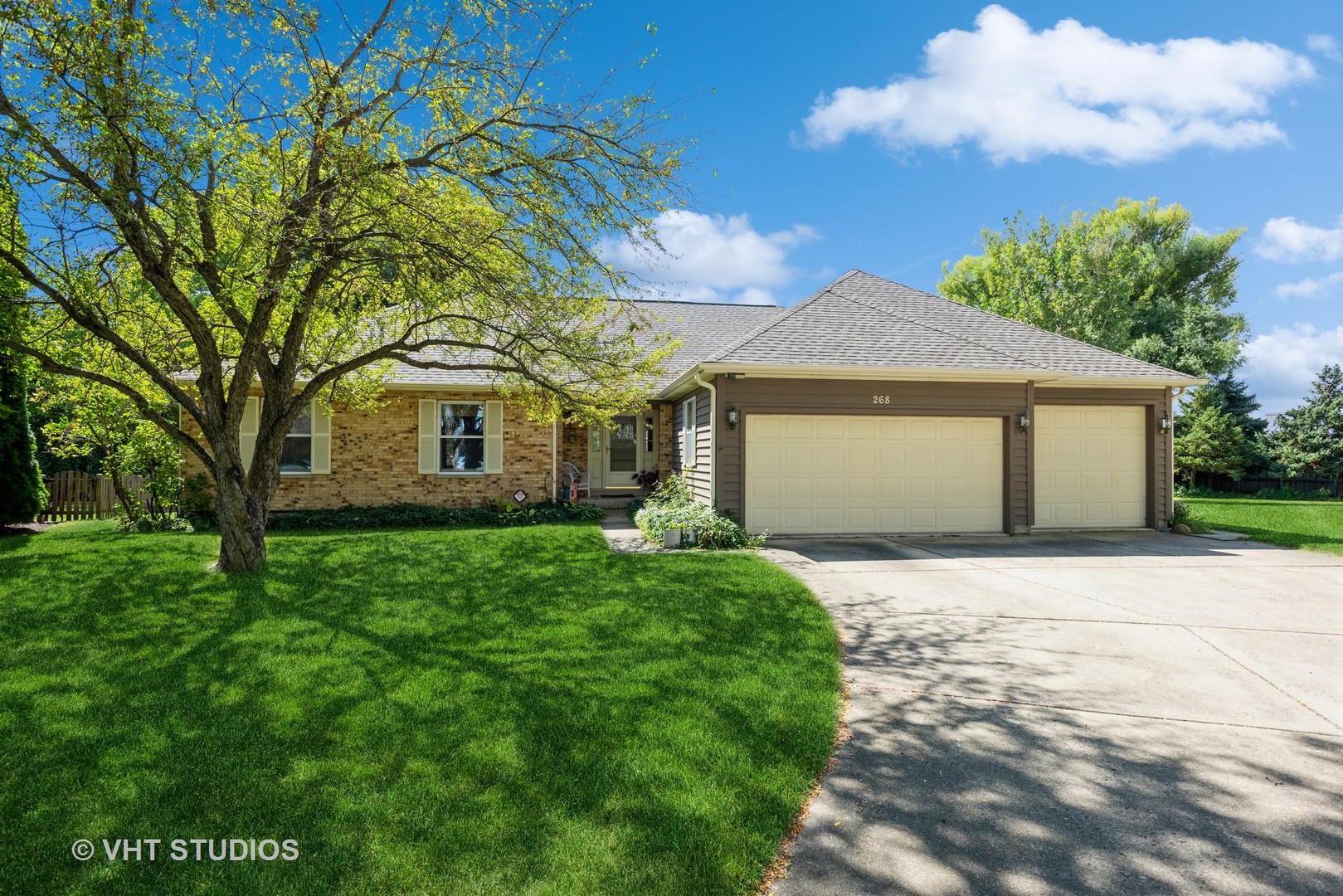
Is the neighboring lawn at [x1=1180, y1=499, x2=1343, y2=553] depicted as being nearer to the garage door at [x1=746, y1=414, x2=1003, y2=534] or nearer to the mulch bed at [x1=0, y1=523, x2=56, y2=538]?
the garage door at [x1=746, y1=414, x2=1003, y2=534]

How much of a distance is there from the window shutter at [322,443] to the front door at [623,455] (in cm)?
629

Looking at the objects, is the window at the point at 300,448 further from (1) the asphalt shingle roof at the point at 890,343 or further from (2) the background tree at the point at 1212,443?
(2) the background tree at the point at 1212,443

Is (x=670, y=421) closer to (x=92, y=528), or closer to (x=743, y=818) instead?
(x=92, y=528)

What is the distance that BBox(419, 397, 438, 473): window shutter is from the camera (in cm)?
1386

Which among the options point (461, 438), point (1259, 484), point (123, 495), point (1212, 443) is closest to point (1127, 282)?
point (1212, 443)

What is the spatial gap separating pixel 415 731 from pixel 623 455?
537 inches

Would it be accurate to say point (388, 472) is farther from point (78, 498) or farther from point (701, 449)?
point (78, 498)

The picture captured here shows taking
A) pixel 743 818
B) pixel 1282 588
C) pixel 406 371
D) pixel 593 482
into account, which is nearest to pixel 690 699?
pixel 743 818

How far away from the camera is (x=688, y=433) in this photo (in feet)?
44.2

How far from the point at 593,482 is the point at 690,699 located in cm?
1295

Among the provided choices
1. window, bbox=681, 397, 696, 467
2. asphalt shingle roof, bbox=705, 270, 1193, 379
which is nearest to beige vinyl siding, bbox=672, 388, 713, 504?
window, bbox=681, 397, 696, 467

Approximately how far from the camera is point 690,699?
4.19m

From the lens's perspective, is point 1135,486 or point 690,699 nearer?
point 690,699

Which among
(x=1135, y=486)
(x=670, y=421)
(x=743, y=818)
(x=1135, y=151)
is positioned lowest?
(x=743, y=818)
